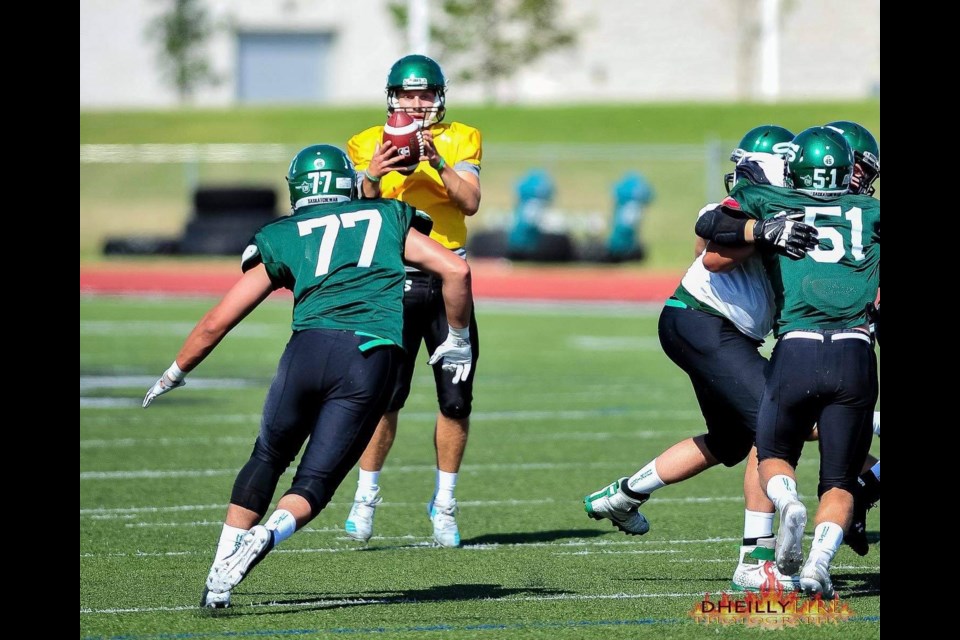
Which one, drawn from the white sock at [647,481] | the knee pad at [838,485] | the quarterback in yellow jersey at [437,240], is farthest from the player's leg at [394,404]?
the knee pad at [838,485]

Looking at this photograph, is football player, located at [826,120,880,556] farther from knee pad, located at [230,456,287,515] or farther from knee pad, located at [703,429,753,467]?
knee pad, located at [230,456,287,515]

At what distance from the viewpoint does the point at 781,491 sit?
5188 millimetres

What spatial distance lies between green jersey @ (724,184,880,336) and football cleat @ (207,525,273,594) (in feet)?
6.23

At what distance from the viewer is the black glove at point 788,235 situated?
523 cm

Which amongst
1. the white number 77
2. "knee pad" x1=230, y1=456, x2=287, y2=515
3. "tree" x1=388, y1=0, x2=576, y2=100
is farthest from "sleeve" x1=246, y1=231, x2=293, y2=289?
"tree" x1=388, y1=0, x2=576, y2=100

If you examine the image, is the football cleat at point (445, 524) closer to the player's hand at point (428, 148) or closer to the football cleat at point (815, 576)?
the player's hand at point (428, 148)

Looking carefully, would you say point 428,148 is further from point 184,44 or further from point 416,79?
point 184,44

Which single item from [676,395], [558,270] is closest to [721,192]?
[558,270]

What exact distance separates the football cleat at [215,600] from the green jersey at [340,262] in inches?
36.4

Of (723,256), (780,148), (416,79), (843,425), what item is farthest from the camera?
(416,79)

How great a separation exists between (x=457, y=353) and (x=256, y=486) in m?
1.06

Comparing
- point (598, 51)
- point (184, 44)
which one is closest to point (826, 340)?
point (598, 51)
